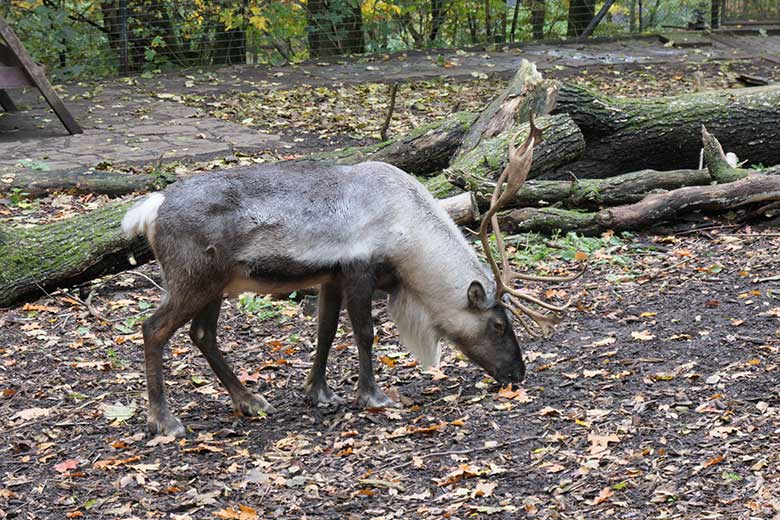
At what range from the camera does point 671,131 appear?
364 inches

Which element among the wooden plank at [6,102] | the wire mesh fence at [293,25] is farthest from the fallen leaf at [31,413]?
the wire mesh fence at [293,25]

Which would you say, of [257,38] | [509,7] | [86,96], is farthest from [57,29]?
[509,7]

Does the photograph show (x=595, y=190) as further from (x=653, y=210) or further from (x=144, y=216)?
(x=144, y=216)

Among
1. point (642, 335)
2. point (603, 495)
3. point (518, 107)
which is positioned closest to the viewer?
point (603, 495)

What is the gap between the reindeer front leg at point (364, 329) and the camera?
530 centimetres

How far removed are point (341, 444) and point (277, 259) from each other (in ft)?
3.17

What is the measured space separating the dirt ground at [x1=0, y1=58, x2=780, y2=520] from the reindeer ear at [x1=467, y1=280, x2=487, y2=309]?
51 centimetres

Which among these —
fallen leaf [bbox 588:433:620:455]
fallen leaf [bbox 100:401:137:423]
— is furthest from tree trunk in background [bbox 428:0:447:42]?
fallen leaf [bbox 588:433:620:455]

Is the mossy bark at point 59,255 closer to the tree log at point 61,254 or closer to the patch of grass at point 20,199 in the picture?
the tree log at point 61,254

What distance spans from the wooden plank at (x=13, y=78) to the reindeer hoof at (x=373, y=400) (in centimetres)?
756

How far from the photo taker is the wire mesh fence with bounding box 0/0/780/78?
52.0ft

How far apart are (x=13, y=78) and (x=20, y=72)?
117mm

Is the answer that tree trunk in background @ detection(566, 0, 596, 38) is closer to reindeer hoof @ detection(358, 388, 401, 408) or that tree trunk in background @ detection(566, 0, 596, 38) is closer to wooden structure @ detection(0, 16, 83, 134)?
wooden structure @ detection(0, 16, 83, 134)

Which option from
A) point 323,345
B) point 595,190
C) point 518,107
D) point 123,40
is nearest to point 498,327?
point 323,345
